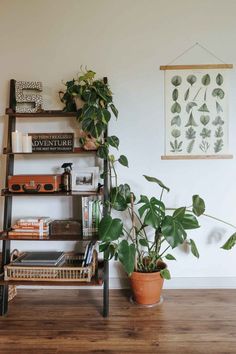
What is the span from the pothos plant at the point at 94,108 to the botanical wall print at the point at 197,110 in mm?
561

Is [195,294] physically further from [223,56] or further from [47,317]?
[223,56]

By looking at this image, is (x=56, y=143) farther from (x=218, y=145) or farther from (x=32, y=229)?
(x=218, y=145)

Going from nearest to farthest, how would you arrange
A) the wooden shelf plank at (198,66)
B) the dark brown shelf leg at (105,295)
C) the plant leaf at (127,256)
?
the plant leaf at (127,256)
the dark brown shelf leg at (105,295)
the wooden shelf plank at (198,66)

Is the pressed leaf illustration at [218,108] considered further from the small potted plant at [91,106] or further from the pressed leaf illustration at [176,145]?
the small potted plant at [91,106]

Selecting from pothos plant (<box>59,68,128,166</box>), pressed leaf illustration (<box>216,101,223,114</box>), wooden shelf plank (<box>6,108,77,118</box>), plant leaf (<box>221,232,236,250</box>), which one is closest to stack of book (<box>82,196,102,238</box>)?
pothos plant (<box>59,68,128,166</box>)

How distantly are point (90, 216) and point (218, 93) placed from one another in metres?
1.51

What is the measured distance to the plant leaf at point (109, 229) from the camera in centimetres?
196

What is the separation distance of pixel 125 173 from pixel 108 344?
1.31m

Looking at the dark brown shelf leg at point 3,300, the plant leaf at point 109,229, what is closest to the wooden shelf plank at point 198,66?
the plant leaf at point 109,229

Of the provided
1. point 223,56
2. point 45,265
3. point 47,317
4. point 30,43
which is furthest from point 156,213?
point 30,43

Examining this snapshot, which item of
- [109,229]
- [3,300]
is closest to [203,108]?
[109,229]

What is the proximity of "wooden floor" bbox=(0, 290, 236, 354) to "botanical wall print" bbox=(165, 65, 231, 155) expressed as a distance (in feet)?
4.13

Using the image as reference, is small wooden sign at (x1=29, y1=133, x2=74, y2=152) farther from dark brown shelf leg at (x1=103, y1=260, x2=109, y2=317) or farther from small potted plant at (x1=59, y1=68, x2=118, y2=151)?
dark brown shelf leg at (x1=103, y1=260, x2=109, y2=317)

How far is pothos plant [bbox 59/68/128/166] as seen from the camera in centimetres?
209
